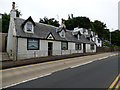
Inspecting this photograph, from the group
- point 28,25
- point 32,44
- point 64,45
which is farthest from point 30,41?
point 64,45

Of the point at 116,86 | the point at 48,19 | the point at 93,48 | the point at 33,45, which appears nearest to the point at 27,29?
the point at 33,45

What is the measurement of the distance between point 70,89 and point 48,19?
173ft

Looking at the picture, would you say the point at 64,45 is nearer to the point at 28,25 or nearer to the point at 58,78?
the point at 28,25

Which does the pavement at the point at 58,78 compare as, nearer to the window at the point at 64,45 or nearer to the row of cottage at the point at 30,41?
the row of cottage at the point at 30,41

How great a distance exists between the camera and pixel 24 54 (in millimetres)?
13508

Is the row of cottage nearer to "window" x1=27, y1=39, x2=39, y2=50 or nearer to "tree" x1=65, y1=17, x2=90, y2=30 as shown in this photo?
"window" x1=27, y1=39, x2=39, y2=50

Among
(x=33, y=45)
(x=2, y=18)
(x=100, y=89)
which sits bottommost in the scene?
(x=100, y=89)

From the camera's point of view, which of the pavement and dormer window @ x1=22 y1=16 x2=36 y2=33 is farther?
dormer window @ x1=22 y1=16 x2=36 y2=33

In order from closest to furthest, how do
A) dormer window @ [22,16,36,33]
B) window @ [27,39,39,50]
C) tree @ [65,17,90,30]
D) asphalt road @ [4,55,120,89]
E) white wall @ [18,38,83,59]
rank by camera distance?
asphalt road @ [4,55,120,89] → white wall @ [18,38,83,59] → window @ [27,39,39,50] → dormer window @ [22,16,36,33] → tree @ [65,17,90,30]

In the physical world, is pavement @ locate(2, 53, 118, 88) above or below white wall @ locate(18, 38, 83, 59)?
below

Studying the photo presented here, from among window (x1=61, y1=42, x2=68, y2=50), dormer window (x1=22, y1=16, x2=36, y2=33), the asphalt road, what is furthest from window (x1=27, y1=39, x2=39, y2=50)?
the asphalt road

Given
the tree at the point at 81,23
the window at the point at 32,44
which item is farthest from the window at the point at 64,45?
the tree at the point at 81,23

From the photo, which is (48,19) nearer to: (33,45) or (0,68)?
(33,45)

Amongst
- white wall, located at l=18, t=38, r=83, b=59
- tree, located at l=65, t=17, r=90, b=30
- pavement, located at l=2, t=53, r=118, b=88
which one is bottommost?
pavement, located at l=2, t=53, r=118, b=88
